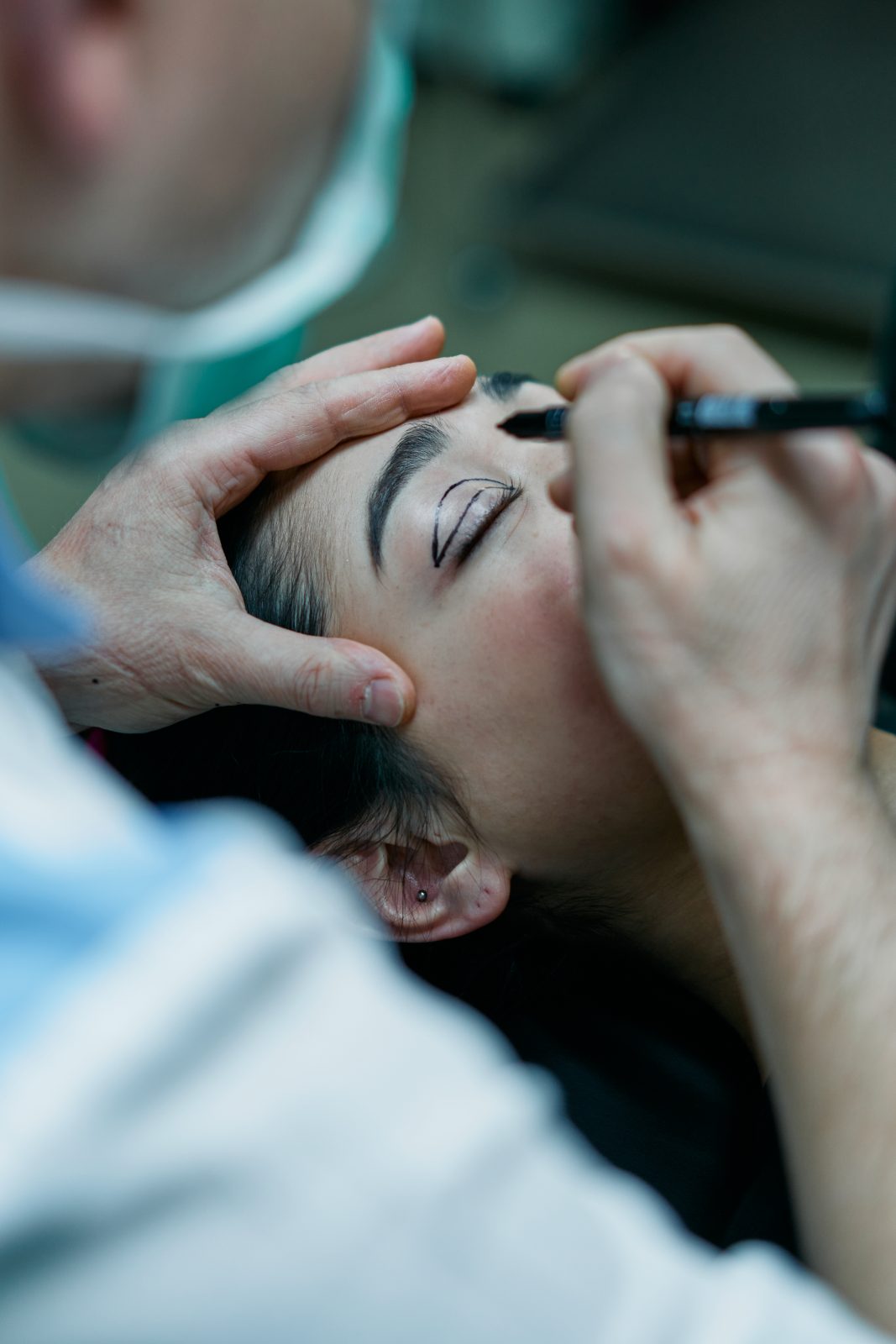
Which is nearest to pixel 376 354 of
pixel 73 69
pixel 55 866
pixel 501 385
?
pixel 501 385

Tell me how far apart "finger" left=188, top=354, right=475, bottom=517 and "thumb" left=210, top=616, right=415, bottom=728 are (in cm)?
15

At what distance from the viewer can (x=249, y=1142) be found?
17.2 inches

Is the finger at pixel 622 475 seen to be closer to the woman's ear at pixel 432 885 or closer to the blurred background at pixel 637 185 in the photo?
the woman's ear at pixel 432 885

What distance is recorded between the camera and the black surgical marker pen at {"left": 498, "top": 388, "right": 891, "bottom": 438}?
654 mm

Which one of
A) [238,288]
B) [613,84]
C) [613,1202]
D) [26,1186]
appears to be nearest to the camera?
[26,1186]

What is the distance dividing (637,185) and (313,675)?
2.57 meters

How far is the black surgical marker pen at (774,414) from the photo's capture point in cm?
65

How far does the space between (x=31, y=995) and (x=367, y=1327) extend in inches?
7.0

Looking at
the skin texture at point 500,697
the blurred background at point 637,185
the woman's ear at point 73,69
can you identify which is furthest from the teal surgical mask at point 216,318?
the blurred background at point 637,185

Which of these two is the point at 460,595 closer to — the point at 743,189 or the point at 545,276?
the point at 545,276

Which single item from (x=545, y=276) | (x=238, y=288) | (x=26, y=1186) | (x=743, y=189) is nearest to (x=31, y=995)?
(x=26, y=1186)

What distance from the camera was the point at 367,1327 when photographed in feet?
1.47

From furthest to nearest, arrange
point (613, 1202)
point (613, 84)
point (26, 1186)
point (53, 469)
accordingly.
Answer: point (613, 84) < point (53, 469) < point (613, 1202) < point (26, 1186)

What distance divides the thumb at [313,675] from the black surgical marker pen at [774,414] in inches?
13.4
